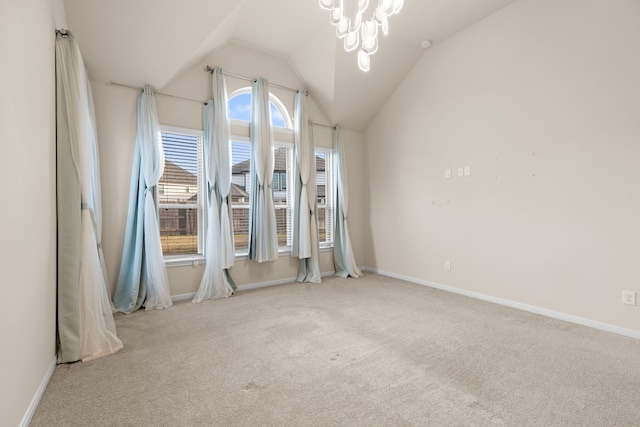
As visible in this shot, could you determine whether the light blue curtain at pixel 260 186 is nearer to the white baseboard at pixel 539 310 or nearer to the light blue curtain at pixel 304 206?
the light blue curtain at pixel 304 206

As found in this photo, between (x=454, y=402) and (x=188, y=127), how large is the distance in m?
3.97

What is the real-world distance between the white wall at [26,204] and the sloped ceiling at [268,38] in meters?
0.73

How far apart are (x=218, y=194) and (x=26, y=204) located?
2361 mm

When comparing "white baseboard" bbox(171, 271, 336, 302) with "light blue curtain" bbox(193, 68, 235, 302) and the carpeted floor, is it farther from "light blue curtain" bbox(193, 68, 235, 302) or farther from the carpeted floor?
the carpeted floor

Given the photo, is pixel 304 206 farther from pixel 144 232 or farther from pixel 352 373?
pixel 352 373

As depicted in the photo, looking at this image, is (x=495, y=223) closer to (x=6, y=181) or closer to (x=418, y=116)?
(x=418, y=116)

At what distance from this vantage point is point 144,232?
344 centimetres

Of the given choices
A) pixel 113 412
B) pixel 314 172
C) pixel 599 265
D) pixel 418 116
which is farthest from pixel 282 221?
pixel 599 265

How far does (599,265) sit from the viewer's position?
2805 mm

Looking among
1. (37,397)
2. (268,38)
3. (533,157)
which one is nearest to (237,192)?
(268,38)

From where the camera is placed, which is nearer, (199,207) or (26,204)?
(26,204)

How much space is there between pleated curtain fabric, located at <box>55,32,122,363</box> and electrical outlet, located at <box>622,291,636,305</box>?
4346mm

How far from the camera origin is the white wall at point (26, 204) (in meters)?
1.37

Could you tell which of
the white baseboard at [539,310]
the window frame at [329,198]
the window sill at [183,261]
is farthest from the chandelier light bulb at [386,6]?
the window sill at [183,261]
